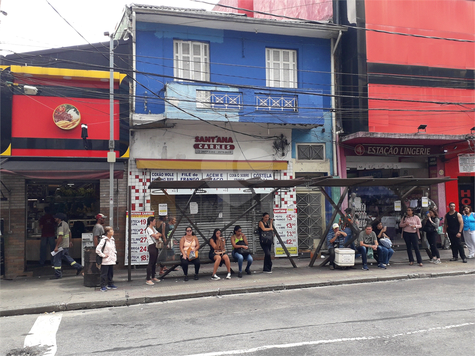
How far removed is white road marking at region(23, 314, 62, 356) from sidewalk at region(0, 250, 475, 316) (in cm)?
70

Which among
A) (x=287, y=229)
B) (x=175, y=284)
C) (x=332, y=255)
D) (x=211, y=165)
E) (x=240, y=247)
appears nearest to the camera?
(x=175, y=284)

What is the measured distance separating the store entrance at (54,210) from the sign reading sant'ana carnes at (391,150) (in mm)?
10026

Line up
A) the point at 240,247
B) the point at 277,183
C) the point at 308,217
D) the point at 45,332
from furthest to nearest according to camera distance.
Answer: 1. the point at 308,217
2. the point at 277,183
3. the point at 240,247
4. the point at 45,332

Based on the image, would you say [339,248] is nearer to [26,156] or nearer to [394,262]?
[394,262]

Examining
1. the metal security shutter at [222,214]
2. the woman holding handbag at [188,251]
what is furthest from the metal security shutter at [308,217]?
the woman holding handbag at [188,251]

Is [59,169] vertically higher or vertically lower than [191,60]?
lower

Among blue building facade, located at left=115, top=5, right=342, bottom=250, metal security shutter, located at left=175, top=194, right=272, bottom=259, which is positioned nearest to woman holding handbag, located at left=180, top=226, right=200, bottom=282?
metal security shutter, located at left=175, top=194, right=272, bottom=259

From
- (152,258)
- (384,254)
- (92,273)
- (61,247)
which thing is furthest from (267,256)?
(61,247)

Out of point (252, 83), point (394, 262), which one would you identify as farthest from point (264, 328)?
point (252, 83)

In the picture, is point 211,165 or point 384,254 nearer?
point 384,254

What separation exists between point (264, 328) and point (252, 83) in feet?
32.8

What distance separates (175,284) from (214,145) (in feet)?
18.1

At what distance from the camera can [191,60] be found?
14203mm

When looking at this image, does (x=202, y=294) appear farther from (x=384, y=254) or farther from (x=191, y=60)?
(x=191, y=60)
